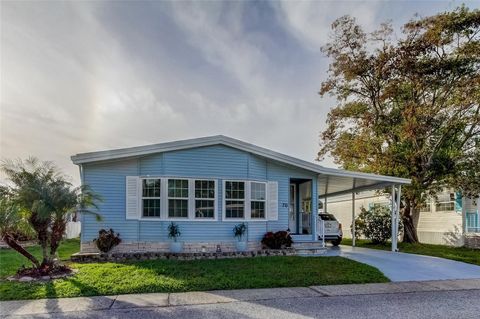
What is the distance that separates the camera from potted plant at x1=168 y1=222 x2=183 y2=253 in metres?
12.2

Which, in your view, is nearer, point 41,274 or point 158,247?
point 41,274

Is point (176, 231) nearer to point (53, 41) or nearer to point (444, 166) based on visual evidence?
point (53, 41)

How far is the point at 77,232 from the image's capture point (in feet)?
80.3

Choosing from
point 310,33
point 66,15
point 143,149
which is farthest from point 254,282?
point 310,33

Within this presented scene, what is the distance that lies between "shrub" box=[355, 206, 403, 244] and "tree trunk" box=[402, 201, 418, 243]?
0.85 m

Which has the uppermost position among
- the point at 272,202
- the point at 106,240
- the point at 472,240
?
the point at 272,202

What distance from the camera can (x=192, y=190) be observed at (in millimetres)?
12859

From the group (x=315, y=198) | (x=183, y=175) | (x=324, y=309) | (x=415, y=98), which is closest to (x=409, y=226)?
(x=415, y=98)

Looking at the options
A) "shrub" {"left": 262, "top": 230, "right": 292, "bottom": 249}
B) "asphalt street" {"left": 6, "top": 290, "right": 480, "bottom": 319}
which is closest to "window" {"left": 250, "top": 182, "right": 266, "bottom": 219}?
"shrub" {"left": 262, "top": 230, "right": 292, "bottom": 249}

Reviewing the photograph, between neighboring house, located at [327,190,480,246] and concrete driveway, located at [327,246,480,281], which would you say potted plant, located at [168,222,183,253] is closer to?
concrete driveway, located at [327,246,480,281]

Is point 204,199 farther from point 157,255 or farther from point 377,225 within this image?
point 377,225

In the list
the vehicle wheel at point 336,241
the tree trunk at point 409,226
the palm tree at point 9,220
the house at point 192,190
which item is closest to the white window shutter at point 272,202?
the house at point 192,190

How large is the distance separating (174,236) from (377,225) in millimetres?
11308

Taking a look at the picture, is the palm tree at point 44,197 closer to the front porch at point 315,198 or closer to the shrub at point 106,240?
the shrub at point 106,240
